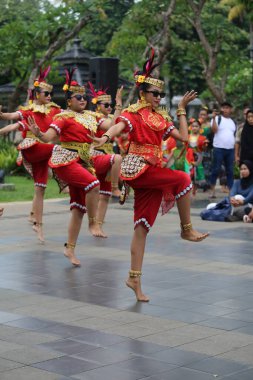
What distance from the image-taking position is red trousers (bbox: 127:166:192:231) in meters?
8.00

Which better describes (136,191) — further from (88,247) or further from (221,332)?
(88,247)

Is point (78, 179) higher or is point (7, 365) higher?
point (78, 179)

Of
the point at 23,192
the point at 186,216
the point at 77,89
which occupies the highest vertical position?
the point at 77,89

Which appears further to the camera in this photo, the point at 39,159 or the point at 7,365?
the point at 39,159

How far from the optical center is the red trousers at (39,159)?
11.6 meters

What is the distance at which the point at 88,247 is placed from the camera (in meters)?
11.1

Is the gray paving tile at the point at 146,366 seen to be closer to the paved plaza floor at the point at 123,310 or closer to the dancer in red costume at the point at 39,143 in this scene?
the paved plaza floor at the point at 123,310

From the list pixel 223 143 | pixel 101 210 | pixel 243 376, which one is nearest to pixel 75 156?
pixel 101 210

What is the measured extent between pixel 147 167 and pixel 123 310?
1275 mm

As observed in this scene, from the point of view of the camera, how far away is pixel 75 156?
9.91 meters

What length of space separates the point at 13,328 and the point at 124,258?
344 cm

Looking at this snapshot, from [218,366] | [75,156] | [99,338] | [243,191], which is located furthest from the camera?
[243,191]

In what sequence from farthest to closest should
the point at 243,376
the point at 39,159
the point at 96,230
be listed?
the point at 39,159 < the point at 96,230 < the point at 243,376

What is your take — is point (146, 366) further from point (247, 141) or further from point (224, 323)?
point (247, 141)
